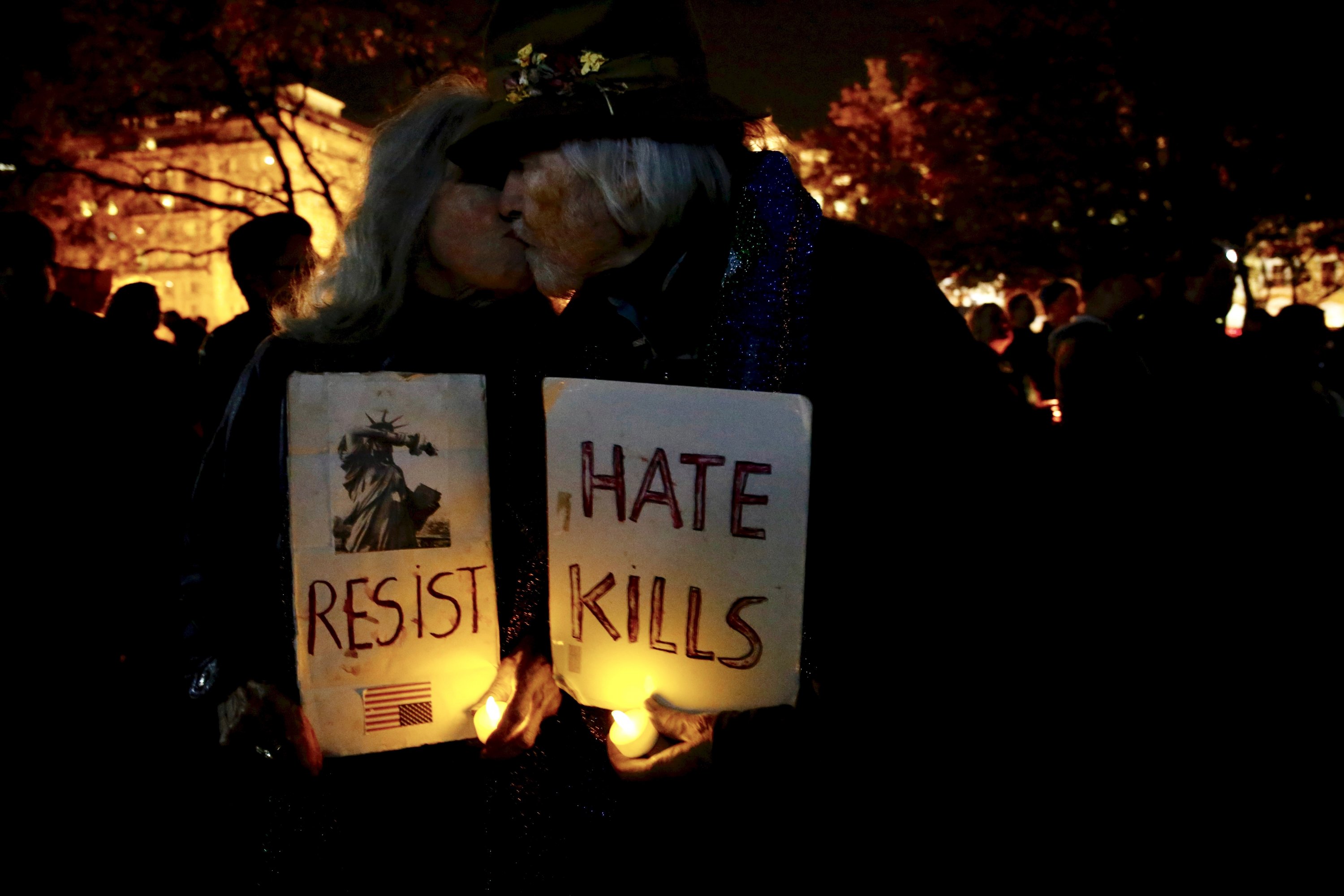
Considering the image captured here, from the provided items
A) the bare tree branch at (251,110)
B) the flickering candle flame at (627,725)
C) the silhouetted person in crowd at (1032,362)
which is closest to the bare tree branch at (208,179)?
the bare tree branch at (251,110)

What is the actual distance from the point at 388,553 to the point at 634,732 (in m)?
0.48

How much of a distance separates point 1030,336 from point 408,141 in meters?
6.70

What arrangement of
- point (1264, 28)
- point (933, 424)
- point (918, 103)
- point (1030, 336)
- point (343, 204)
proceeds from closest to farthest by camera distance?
point (933, 424), point (343, 204), point (1030, 336), point (1264, 28), point (918, 103)

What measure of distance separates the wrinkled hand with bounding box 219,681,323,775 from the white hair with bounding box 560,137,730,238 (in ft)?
3.14

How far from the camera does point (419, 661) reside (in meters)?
1.40

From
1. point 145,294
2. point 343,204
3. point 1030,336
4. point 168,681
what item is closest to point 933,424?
point 343,204

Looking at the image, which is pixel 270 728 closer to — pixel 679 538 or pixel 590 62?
pixel 679 538

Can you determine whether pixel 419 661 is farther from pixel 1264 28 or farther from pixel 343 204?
pixel 1264 28

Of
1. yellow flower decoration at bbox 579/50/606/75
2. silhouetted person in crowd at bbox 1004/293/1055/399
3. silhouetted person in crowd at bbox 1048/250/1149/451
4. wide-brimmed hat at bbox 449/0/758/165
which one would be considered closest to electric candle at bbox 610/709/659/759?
wide-brimmed hat at bbox 449/0/758/165

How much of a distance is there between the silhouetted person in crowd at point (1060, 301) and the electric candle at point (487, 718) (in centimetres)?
693

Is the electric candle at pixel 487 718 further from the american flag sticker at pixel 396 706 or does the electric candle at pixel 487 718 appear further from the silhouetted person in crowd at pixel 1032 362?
the silhouetted person in crowd at pixel 1032 362

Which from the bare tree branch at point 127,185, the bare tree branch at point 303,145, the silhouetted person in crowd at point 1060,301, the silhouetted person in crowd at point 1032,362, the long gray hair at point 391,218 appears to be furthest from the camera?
the bare tree branch at point 303,145

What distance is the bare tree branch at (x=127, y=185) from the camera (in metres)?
9.87

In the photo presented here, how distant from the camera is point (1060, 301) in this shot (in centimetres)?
743
